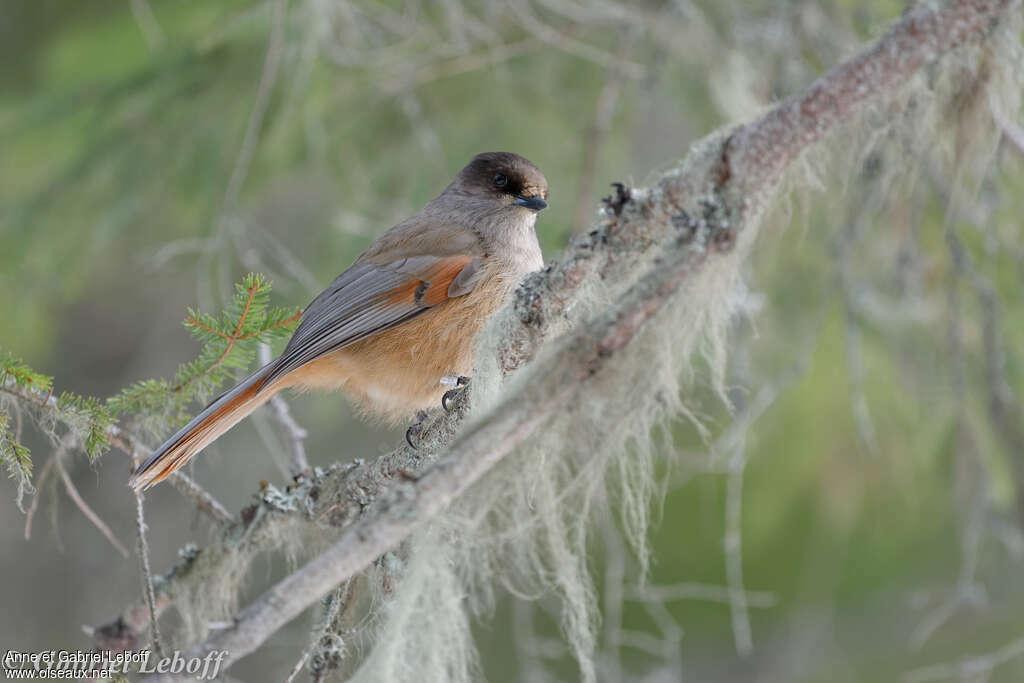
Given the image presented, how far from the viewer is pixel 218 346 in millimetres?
2350

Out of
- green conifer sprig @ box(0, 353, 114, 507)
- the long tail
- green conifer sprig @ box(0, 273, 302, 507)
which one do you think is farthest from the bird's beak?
green conifer sprig @ box(0, 353, 114, 507)

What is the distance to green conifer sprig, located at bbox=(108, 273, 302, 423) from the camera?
2322 millimetres

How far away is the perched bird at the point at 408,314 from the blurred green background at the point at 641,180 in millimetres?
249

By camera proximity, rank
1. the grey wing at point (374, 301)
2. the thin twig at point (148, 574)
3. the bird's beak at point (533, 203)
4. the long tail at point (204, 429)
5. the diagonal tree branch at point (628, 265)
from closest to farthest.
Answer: the diagonal tree branch at point (628, 265) < the thin twig at point (148, 574) < the long tail at point (204, 429) < the grey wing at point (374, 301) < the bird's beak at point (533, 203)

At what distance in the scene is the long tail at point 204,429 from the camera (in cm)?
251

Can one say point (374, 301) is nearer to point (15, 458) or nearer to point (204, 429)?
point (204, 429)

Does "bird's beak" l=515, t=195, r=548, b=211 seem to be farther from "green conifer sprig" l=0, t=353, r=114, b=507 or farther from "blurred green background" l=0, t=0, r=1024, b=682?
"green conifer sprig" l=0, t=353, r=114, b=507

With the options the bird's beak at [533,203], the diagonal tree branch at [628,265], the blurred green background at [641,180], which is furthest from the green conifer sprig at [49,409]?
the bird's beak at [533,203]

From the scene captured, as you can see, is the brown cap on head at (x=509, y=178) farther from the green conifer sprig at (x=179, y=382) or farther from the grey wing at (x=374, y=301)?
the green conifer sprig at (x=179, y=382)

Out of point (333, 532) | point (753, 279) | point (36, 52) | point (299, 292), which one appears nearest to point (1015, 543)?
point (753, 279)

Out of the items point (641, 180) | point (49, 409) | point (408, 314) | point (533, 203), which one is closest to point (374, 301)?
point (408, 314)

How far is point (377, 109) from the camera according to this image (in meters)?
4.48

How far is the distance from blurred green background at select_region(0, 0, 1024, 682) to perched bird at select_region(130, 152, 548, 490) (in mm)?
249

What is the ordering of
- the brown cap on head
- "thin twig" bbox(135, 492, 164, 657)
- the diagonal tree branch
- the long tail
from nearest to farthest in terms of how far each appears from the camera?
the diagonal tree branch
"thin twig" bbox(135, 492, 164, 657)
the long tail
the brown cap on head
